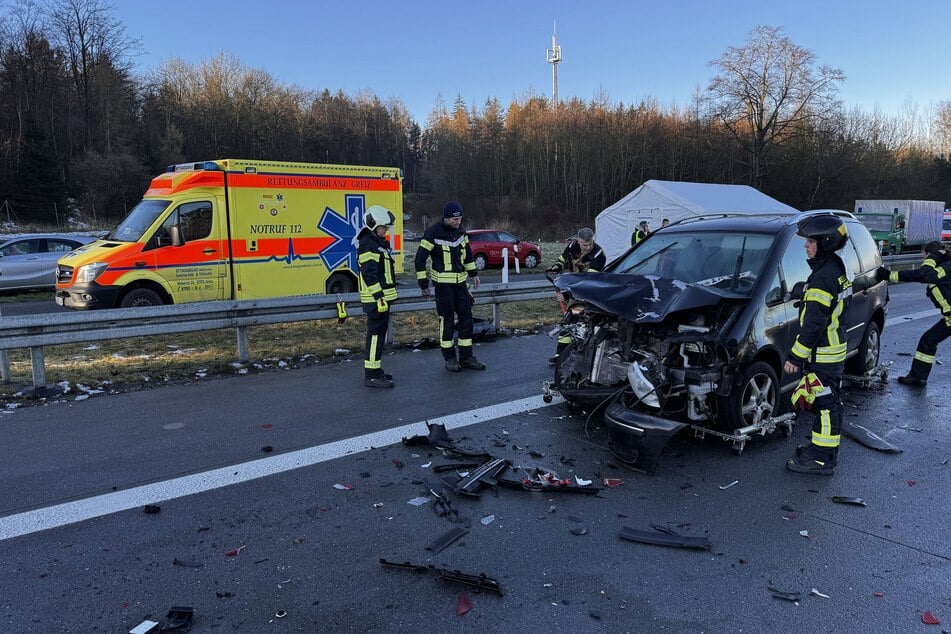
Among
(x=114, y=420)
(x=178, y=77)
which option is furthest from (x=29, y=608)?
(x=178, y=77)

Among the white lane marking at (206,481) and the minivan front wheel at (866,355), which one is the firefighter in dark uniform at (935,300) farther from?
the white lane marking at (206,481)

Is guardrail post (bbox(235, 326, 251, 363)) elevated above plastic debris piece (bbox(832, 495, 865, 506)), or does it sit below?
above

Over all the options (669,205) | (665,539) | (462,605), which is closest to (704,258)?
(665,539)

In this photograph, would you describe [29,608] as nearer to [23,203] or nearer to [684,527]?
[684,527]

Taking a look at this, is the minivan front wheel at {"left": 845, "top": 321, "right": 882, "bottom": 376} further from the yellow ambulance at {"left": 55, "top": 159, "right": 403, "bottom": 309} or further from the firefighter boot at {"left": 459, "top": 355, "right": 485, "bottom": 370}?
the yellow ambulance at {"left": 55, "top": 159, "right": 403, "bottom": 309}

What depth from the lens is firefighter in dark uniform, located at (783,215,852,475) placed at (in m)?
4.43

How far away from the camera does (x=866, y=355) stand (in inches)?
265

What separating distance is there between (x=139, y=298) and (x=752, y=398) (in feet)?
31.3

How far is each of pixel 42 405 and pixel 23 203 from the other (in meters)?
38.9

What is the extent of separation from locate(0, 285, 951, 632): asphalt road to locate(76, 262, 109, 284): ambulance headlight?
466 centimetres

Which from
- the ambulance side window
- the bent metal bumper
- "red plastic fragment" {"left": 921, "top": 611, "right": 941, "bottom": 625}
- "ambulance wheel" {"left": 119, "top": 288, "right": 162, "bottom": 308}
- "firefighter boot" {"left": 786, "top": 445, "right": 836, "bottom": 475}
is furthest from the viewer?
the ambulance side window

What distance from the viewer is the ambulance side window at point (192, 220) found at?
1044 cm

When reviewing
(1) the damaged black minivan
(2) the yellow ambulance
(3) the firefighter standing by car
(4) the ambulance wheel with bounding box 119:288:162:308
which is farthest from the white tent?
(1) the damaged black minivan

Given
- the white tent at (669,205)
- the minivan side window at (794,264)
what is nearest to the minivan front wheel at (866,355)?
the minivan side window at (794,264)
